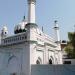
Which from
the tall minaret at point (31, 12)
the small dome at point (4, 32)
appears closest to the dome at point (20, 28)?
the small dome at point (4, 32)

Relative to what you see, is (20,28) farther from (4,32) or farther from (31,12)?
(31,12)

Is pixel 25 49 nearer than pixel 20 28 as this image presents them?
Yes

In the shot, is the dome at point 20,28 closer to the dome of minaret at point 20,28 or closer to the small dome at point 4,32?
the dome of minaret at point 20,28

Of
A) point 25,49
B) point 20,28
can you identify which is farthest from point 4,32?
point 25,49

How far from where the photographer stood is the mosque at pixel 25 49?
49.5 ft

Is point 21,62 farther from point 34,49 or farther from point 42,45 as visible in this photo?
point 42,45

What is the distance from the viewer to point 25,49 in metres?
15.2

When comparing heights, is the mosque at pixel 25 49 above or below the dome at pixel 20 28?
below

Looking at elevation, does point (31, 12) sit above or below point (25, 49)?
above

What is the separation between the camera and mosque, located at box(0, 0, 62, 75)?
15.1 m

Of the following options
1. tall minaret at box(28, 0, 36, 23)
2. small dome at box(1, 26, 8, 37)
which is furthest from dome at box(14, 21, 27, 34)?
tall minaret at box(28, 0, 36, 23)

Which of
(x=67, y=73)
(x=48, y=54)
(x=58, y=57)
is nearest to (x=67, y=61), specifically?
(x=58, y=57)

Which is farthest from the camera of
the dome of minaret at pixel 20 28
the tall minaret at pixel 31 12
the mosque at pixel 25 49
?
the dome of minaret at pixel 20 28

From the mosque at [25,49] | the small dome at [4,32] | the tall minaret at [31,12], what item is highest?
the tall minaret at [31,12]
